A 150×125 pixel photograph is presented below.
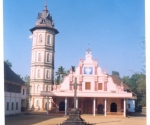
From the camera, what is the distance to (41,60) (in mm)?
28781

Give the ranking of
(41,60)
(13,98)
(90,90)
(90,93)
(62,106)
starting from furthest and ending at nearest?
(41,60) → (62,106) → (90,90) → (90,93) → (13,98)

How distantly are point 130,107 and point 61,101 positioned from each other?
→ 390 inches

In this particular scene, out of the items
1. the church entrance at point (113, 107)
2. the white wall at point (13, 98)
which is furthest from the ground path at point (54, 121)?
the church entrance at point (113, 107)

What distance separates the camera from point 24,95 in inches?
952

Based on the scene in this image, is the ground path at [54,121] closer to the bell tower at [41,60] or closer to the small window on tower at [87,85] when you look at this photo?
the small window on tower at [87,85]

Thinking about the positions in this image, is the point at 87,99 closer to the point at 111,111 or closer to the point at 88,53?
the point at 111,111

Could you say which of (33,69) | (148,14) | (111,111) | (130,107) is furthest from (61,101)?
(148,14)

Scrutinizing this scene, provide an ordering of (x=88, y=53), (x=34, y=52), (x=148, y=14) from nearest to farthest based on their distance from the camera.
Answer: (x=148, y=14) → (x=88, y=53) → (x=34, y=52)

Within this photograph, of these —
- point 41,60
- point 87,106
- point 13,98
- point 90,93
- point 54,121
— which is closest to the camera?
point 54,121

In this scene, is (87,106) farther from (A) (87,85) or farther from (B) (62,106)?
(B) (62,106)

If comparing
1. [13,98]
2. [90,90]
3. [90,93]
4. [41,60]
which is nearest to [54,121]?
[13,98]

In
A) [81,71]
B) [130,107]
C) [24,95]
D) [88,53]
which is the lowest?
[130,107]

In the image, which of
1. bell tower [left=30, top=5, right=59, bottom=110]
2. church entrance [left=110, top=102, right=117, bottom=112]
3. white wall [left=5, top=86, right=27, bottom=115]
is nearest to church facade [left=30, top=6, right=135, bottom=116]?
church entrance [left=110, top=102, right=117, bottom=112]

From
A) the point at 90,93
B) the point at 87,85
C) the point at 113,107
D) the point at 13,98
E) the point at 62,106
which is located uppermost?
the point at 87,85
